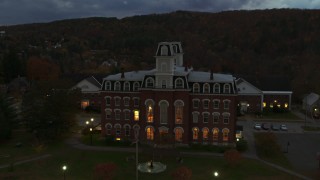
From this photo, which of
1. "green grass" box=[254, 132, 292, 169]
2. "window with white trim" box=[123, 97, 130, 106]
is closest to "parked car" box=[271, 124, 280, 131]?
"green grass" box=[254, 132, 292, 169]

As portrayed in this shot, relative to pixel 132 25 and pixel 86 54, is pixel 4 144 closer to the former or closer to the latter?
pixel 86 54

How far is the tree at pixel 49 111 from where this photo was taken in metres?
51.4

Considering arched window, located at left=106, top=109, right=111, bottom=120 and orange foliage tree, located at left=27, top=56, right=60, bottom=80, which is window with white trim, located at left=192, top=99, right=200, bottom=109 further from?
orange foliage tree, located at left=27, top=56, right=60, bottom=80

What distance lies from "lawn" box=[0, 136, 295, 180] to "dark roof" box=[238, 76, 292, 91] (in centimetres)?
3792

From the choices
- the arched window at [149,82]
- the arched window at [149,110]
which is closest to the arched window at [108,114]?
the arched window at [149,110]

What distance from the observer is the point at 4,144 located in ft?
170

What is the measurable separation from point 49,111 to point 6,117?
→ 7.84 metres

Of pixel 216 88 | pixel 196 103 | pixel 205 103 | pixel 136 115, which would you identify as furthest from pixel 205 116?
pixel 136 115

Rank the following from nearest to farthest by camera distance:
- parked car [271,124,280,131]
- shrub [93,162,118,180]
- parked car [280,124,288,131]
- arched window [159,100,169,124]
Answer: shrub [93,162,118,180], arched window [159,100,169,124], parked car [280,124,288,131], parked car [271,124,280,131]

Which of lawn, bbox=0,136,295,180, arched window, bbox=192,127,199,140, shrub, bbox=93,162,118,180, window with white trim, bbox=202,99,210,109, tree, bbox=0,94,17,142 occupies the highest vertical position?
window with white trim, bbox=202,99,210,109

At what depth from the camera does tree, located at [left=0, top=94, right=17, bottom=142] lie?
51219 millimetres

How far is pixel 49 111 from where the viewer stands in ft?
169

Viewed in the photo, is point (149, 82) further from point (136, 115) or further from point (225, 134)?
point (225, 134)

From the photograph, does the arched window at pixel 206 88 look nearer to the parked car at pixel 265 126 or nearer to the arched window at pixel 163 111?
the arched window at pixel 163 111
